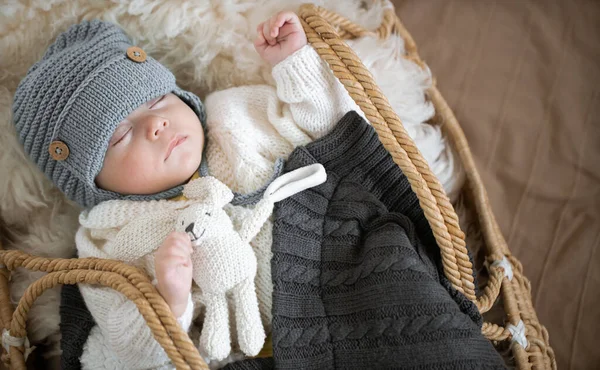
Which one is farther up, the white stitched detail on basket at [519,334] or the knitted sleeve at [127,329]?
the knitted sleeve at [127,329]

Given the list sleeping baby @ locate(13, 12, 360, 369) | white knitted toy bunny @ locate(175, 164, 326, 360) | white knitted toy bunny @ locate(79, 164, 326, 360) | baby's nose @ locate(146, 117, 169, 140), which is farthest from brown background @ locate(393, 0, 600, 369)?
baby's nose @ locate(146, 117, 169, 140)

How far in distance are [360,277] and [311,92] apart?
17.0 inches

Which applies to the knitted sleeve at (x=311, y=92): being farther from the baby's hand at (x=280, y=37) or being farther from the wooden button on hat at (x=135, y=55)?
the wooden button on hat at (x=135, y=55)

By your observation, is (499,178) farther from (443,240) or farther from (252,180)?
(252,180)

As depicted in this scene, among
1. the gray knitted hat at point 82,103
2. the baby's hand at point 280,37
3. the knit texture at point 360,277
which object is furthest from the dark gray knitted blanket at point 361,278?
the gray knitted hat at point 82,103

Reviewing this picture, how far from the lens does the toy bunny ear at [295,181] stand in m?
1.01

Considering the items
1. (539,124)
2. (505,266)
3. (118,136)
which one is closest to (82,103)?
(118,136)

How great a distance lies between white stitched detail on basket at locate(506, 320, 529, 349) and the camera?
1.07 m

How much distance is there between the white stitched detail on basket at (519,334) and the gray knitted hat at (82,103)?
81cm

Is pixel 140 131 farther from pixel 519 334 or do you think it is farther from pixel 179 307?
pixel 519 334

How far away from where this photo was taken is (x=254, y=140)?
45.4 inches

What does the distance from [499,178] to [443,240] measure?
0.56 metres

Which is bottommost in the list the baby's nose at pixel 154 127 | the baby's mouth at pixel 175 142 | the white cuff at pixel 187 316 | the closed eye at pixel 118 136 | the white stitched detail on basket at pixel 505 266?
the white stitched detail on basket at pixel 505 266

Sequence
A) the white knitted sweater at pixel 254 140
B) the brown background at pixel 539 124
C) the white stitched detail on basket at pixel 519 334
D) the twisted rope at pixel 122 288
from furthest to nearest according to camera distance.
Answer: the brown background at pixel 539 124 < the white stitched detail on basket at pixel 519 334 < the white knitted sweater at pixel 254 140 < the twisted rope at pixel 122 288
